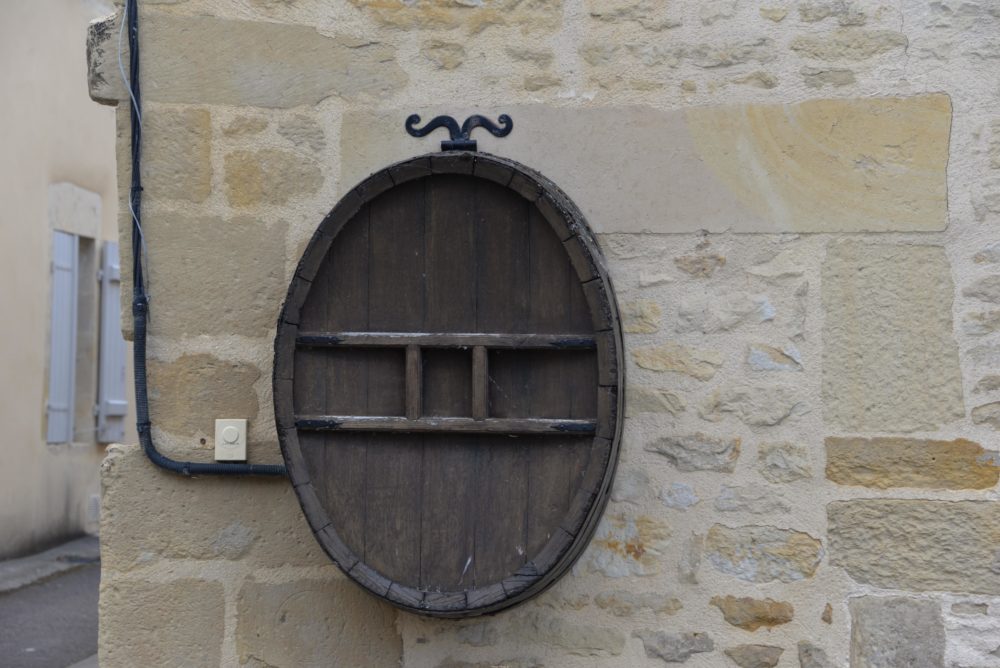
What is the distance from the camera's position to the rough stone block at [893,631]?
9.78 ft

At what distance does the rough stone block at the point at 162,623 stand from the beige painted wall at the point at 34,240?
201 inches

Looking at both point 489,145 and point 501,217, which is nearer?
point 501,217

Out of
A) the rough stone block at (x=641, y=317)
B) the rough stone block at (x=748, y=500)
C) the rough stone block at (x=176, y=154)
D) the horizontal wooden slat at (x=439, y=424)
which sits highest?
the rough stone block at (x=176, y=154)

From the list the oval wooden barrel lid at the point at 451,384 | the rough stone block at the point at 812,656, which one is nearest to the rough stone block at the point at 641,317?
the oval wooden barrel lid at the point at 451,384

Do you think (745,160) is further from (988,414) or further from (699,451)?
(988,414)

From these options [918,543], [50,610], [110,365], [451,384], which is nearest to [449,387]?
[451,384]

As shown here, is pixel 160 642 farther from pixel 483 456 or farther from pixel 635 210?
pixel 635 210

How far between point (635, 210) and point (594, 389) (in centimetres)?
57

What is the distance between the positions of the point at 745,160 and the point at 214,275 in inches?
52.8

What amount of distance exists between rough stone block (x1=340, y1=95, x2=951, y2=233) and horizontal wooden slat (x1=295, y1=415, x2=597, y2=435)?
61 cm

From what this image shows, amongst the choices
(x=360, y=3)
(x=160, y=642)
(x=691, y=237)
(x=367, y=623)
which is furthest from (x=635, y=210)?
(x=160, y=642)

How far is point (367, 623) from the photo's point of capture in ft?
10.1

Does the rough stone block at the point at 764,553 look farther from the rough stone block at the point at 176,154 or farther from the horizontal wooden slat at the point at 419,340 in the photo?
the rough stone block at the point at 176,154

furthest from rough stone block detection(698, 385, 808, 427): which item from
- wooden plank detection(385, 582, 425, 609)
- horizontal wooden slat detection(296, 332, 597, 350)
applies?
wooden plank detection(385, 582, 425, 609)
